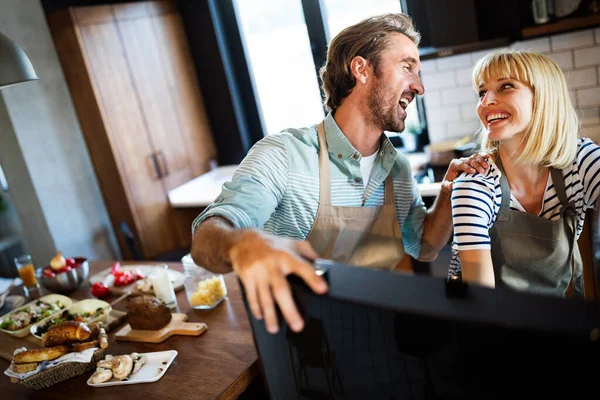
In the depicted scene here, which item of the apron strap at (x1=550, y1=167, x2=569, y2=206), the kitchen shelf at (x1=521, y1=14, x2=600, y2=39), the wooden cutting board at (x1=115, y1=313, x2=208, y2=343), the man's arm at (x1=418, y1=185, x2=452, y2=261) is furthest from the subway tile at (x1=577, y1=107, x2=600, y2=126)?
the wooden cutting board at (x1=115, y1=313, x2=208, y2=343)

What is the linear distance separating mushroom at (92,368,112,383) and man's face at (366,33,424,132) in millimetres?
1023

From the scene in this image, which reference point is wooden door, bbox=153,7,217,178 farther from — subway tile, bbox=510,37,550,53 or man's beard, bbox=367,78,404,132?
man's beard, bbox=367,78,404,132

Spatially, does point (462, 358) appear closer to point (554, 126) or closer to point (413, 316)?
point (413, 316)

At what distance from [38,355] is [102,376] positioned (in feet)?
0.71

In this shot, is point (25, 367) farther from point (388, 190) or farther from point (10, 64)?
point (388, 190)

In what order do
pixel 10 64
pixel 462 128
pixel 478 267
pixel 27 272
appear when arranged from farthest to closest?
pixel 462 128
pixel 27 272
pixel 10 64
pixel 478 267

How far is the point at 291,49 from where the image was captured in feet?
11.0

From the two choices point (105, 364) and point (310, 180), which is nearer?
point (105, 364)

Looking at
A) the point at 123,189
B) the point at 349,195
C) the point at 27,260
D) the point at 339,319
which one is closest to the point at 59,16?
the point at 123,189

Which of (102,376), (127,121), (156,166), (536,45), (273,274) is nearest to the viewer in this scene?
(273,274)

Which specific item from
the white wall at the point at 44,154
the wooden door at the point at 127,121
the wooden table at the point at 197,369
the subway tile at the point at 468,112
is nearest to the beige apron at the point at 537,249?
the wooden table at the point at 197,369

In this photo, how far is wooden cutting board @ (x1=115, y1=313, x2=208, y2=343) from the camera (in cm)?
150

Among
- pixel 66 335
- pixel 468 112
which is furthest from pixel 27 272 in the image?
pixel 468 112

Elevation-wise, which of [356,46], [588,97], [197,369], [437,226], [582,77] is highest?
[356,46]
